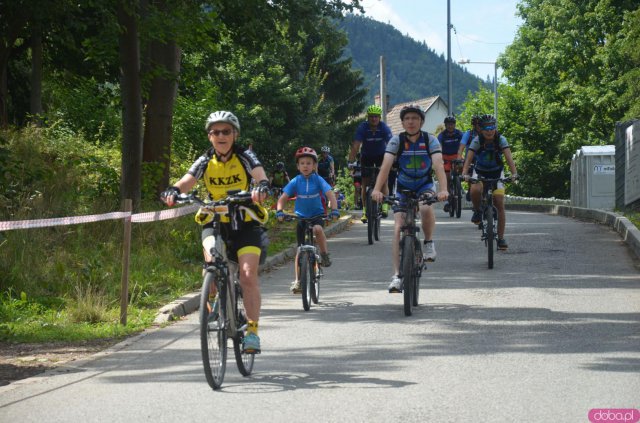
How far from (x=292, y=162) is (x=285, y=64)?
597 centimetres

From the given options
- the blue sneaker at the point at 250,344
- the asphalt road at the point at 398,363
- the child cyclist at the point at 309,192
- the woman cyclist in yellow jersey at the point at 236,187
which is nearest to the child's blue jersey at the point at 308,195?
the child cyclist at the point at 309,192

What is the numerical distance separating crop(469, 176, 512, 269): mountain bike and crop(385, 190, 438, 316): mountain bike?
309 centimetres

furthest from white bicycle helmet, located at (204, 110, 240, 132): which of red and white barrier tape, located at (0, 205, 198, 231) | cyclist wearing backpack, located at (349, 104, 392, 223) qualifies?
cyclist wearing backpack, located at (349, 104, 392, 223)

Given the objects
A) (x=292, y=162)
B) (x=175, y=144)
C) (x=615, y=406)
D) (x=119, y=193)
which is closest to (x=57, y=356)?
(x=615, y=406)

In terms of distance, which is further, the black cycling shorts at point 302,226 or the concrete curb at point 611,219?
the concrete curb at point 611,219

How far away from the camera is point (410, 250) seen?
1048 cm

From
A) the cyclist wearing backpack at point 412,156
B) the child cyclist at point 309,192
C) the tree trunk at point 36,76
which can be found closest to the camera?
the cyclist wearing backpack at point 412,156

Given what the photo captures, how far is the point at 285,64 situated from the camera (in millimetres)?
57188

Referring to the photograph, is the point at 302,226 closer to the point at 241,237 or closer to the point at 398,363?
the point at 398,363

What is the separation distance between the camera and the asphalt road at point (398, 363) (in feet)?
21.6

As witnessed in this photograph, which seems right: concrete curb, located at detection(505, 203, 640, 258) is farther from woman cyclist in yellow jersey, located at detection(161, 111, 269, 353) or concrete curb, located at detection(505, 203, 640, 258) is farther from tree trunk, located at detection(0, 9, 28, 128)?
tree trunk, located at detection(0, 9, 28, 128)

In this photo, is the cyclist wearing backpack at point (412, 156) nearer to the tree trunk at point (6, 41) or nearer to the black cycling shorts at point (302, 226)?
the black cycling shorts at point (302, 226)

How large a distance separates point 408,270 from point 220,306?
3250mm

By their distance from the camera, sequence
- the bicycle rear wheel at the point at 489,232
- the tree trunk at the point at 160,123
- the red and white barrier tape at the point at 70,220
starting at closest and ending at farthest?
the red and white barrier tape at the point at 70,220 < the bicycle rear wheel at the point at 489,232 < the tree trunk at the point at 160,123
